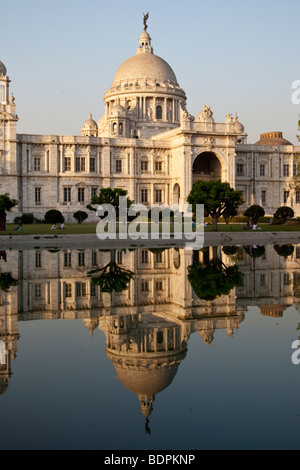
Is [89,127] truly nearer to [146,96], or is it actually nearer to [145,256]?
[146,96]

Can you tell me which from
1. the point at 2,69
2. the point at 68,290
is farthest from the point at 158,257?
A: the point at 2,69

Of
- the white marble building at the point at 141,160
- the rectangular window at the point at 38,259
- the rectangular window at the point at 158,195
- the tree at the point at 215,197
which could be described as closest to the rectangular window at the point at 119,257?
the rectangular window at the point at 38,259

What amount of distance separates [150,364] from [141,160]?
2266 inches

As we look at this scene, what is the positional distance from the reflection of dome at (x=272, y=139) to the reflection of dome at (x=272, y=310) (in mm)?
93958

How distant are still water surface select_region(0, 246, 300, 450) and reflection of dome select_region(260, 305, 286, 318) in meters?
0.10

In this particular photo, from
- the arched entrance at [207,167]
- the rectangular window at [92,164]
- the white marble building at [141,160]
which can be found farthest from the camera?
the arched entrance at [207,167]

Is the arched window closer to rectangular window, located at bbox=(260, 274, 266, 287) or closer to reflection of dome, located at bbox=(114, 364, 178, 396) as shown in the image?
rectangular window, located at bbox=(260, 274, 266, 287)

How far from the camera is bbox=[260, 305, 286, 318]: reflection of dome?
40.9 ft

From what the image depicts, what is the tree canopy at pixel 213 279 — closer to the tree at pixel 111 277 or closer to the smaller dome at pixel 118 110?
the tree at pixel 111 277

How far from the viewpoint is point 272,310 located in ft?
42.2

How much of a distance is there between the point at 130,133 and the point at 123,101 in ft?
20.6

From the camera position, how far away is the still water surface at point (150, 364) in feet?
20.5

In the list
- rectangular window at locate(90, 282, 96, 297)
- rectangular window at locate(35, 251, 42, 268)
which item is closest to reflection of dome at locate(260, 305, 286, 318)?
rectangular window at locate(90, 282, 96, 297)
